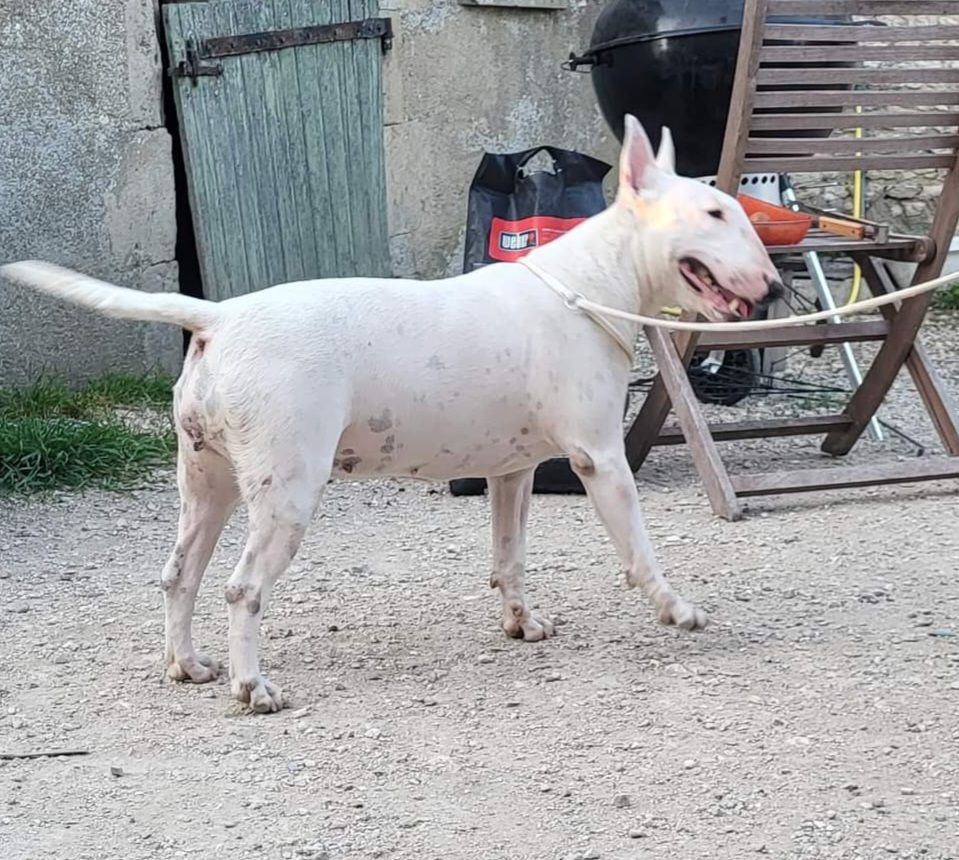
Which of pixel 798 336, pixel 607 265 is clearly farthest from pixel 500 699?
pixel 798 336

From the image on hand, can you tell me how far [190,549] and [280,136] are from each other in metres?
4.26

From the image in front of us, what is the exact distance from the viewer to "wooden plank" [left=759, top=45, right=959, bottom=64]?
199 inches

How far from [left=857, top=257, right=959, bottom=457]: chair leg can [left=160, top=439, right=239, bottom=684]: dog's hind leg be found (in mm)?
2926

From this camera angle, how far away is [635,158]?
3883 millimetres

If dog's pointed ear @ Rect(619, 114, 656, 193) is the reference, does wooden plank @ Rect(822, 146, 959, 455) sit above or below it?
below

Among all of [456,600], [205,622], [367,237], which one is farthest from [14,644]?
[367,237]

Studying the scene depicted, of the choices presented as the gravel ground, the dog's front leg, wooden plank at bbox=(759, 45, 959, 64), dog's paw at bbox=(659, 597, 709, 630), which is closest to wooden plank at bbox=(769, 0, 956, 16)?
wooden plank at bbox=(759, 45, 959, 64)

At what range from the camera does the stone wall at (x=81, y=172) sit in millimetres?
7102

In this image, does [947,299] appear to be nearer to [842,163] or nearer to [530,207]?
[842,163]

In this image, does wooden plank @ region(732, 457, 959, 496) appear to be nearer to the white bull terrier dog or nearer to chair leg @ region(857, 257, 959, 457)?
chair leg @ region(857, 257, 959, 457)

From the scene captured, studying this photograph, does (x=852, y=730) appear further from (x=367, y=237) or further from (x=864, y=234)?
(x=367, y=237)

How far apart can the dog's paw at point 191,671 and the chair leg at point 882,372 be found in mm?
2878

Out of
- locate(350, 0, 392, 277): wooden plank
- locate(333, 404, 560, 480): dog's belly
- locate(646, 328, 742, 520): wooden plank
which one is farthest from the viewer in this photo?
locate(350, 0, 392, 277): wooden plank

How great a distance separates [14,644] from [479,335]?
59.1 inches
